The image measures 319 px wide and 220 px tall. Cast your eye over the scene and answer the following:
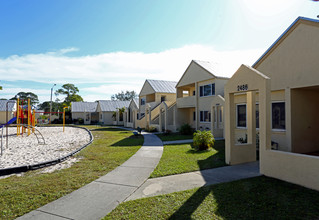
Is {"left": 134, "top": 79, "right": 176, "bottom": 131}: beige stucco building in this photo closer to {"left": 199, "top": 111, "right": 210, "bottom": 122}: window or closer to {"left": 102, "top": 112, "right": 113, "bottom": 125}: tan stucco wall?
{"left": 199, "top": 111, "right": 210, "bottom": 122}: window

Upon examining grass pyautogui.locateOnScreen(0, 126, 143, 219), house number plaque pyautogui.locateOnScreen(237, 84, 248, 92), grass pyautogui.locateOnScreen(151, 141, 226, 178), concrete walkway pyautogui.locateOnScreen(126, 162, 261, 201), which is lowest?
grass pyautogui.locateOnScreen(0, 126, 143, 219)

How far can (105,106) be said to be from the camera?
51281 millimetres

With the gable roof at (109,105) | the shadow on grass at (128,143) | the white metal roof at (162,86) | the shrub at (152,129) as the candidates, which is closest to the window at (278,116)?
the shadow on grass at (128,143)

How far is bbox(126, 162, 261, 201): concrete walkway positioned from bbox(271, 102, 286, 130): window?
13.1ft

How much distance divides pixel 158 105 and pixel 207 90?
1040 centimetres

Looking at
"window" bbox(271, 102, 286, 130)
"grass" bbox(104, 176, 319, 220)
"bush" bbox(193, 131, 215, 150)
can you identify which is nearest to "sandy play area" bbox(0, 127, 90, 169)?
"grass" bbox(104, 176, 319, 220)

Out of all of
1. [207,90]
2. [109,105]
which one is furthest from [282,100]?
[109,105]

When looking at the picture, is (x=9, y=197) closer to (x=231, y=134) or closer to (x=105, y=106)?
(x=231, y=134)

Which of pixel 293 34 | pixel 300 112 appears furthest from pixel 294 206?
pixel 293 34

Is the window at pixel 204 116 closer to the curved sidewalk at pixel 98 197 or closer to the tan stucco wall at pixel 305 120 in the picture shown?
the tan stucco wall at pixel 305 120

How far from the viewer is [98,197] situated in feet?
19.0

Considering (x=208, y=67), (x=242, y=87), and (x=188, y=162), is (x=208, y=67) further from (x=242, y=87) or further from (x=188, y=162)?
(x=188, y=162)

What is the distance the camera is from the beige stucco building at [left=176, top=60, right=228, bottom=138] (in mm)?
18844

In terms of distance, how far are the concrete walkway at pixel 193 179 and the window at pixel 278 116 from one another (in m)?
4.00
